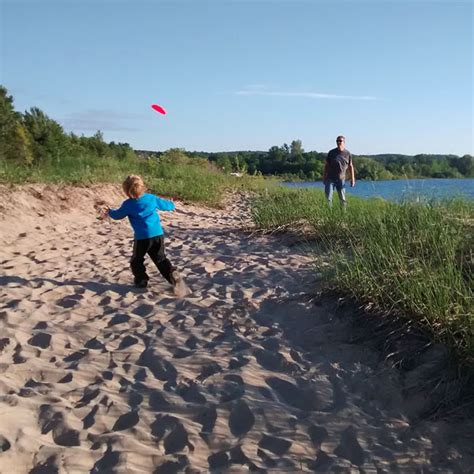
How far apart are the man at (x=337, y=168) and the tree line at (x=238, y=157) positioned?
42 centimetres

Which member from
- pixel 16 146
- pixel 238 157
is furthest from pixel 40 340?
pixel 16 146

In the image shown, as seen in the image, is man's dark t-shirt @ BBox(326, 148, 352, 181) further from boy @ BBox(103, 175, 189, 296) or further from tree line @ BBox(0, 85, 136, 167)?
tree line @ BBox(0, 85, 136, 167)

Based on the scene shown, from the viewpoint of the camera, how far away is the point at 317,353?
4020mm

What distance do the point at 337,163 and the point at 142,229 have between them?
5.65 m

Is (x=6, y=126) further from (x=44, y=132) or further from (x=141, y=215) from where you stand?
(x=141, y=215)

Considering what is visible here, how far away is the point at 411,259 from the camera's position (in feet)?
15.6

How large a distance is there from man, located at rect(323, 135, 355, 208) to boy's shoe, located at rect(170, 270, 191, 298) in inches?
205

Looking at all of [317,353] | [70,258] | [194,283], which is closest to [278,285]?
[194,283]

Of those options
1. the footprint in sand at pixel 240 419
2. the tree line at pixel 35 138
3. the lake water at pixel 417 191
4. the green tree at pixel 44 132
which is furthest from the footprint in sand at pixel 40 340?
the green tree at pixel 44 132

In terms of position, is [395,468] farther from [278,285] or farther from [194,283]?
[194,283]

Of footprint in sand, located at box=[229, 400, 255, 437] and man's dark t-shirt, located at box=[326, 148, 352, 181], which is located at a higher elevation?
man's dark t-shirt, located at box=[326, 148, 352, 181]

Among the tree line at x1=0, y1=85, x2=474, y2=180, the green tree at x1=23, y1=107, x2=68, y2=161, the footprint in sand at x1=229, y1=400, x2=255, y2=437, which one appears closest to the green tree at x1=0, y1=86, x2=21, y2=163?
the tree line at x1=0, y1=85, x2=474, y2=180

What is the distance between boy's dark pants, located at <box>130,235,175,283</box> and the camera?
582 cm

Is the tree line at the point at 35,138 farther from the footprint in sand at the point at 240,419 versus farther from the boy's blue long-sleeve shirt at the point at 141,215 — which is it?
the footprint in sand at the point at 240,419
